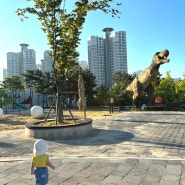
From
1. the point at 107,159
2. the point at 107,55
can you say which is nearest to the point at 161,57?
the point at 107,159

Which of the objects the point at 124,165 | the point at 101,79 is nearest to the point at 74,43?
the point at 124,165

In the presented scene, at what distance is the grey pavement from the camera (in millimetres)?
5680

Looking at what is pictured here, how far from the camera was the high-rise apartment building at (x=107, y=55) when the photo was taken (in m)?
79.1

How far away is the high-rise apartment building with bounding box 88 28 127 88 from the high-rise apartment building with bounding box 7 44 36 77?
35.1 metres

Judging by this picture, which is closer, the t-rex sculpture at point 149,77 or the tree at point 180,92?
the t-rex sculpture at point 149,77

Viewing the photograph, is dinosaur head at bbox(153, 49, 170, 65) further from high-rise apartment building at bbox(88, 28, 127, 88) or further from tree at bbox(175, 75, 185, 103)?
high-rise apartment building at bbox(88, 28, 127, 88)

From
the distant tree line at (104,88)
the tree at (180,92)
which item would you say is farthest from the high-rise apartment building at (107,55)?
the tree at (180,92)

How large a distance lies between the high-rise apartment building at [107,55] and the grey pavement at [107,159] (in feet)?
222

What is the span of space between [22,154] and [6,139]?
127 inches

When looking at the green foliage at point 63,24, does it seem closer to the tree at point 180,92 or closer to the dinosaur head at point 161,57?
the dinosaur head at point 161,57

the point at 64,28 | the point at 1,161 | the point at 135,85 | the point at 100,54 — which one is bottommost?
the point at 1,161

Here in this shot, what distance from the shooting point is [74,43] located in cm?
1367

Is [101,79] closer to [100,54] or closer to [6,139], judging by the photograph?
[100,54]

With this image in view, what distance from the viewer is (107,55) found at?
83.9 meters
